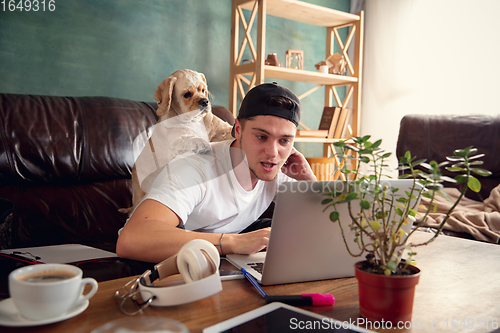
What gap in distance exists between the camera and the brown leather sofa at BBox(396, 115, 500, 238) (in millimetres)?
2643

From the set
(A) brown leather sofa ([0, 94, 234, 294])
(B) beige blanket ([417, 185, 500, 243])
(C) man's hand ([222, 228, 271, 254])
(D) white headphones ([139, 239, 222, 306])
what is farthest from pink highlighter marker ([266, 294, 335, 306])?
(B) beige blanket ([417, 185, 500, 243])

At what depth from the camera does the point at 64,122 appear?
1881 millimetres

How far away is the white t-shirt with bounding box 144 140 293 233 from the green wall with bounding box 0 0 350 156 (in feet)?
5.20

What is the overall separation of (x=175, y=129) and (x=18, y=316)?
59.0 inches

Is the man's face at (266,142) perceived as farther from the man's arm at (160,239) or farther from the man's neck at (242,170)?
the man's arm at (160,239)

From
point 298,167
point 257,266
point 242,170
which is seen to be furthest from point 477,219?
point 257,266

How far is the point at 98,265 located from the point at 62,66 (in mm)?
1847

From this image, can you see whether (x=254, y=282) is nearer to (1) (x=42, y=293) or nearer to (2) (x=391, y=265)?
(2) (x=391, y=265)

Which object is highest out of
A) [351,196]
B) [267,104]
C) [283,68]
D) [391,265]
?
[283,68]

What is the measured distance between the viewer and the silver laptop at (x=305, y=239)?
0.71 meters

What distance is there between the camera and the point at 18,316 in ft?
1.88

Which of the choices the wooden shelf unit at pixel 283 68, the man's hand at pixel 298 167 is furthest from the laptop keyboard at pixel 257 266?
the wooden shelf unit at pixel 283 68

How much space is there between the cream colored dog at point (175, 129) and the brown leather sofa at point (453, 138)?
151cm

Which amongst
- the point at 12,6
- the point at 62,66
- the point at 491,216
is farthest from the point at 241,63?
the point at 491,216
